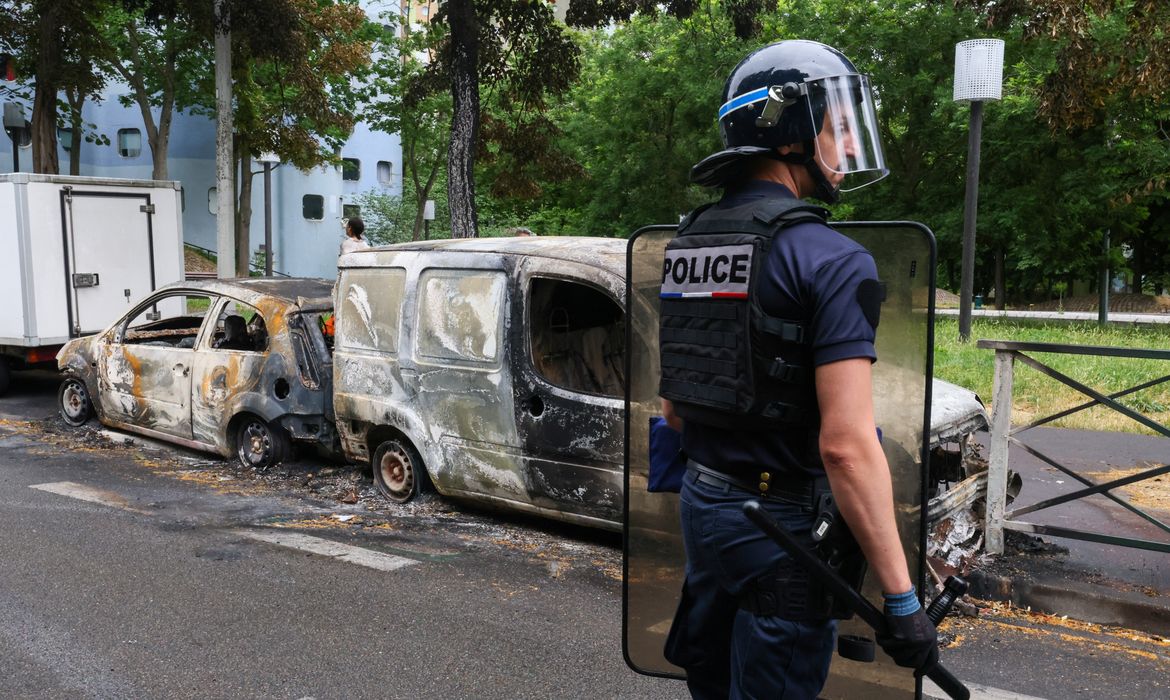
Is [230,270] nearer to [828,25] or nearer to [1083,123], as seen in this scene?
[1083,123]

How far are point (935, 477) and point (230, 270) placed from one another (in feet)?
38.8

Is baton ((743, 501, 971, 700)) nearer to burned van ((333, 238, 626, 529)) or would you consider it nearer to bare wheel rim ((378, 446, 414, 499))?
burned van ((333, 238, 626, 529))

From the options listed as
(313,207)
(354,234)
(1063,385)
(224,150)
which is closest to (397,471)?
(354,234)

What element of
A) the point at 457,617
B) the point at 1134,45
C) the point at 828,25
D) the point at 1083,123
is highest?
the point at 828,25

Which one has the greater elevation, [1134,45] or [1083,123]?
[1134,45]

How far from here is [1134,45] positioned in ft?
32.5

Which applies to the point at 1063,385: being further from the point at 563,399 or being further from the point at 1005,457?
the point at 563,399

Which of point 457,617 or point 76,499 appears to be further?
point 76,499

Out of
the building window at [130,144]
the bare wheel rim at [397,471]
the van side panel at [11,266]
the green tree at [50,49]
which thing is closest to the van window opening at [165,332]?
the van side panel at [11,266]

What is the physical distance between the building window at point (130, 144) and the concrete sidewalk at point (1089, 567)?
3642 cm

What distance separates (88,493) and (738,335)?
6.13 metres

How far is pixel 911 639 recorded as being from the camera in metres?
2.01

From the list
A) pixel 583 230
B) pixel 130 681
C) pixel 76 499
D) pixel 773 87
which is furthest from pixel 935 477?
pixel 583 230

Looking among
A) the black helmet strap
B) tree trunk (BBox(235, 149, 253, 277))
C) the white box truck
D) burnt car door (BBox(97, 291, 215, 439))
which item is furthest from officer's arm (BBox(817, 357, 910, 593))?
tree trunk (BBox(235, 149, 253, 277))
